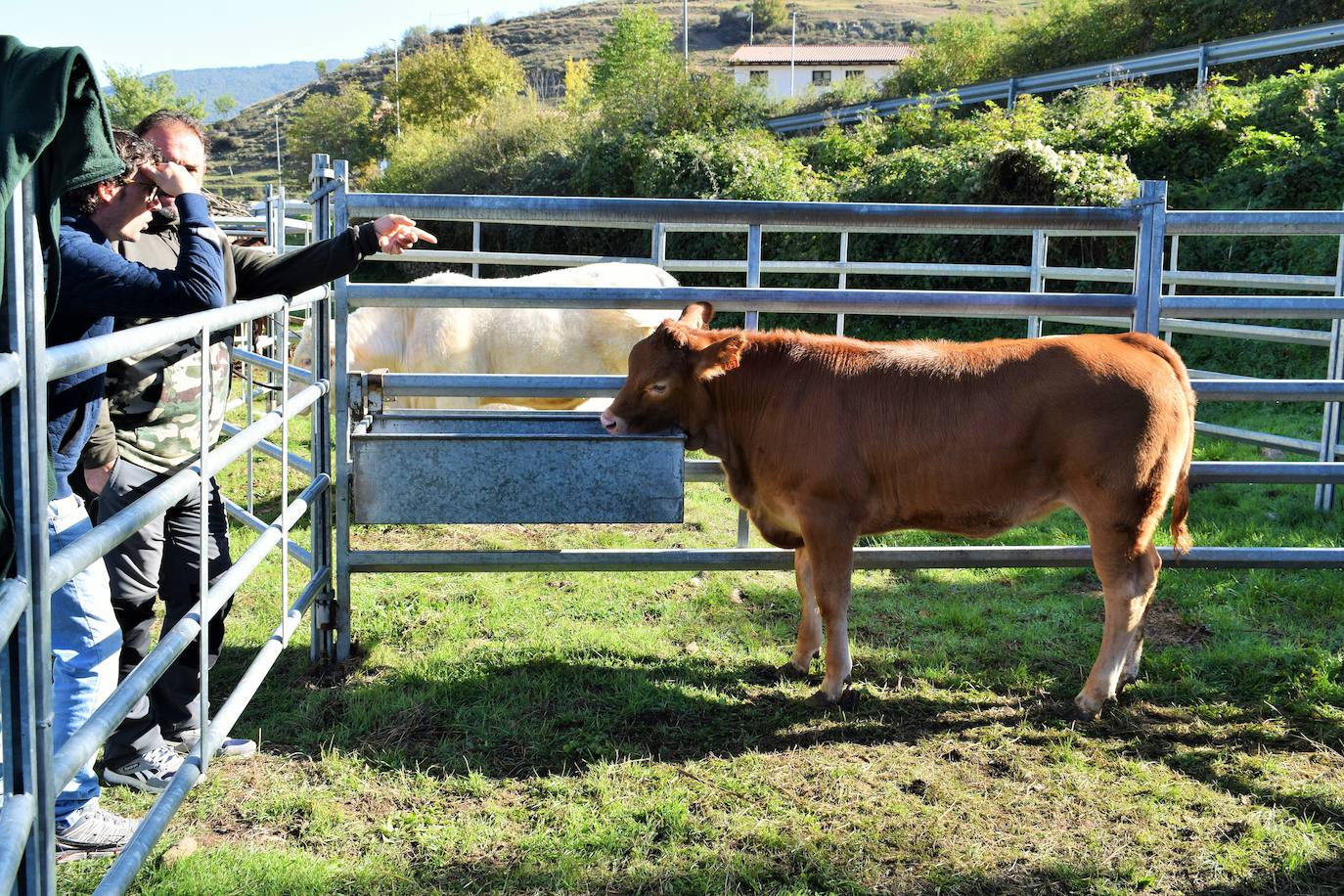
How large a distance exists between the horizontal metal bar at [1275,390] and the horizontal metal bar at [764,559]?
67 centimetres

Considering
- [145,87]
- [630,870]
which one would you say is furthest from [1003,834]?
[145,87]

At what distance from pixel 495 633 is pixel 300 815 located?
1642 millimetres

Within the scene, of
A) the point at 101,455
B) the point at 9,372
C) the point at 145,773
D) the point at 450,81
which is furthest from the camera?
the point at 450,81

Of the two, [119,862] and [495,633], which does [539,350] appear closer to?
[495,633]

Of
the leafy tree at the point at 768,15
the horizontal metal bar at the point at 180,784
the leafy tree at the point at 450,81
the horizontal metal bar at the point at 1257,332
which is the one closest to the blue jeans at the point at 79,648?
the horizontal metal bar at the point at 180,784

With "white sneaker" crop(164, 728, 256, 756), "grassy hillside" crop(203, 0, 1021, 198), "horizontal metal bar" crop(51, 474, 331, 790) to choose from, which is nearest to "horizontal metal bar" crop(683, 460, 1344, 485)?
"white sneaker" crop(164, 728, 256, 756)

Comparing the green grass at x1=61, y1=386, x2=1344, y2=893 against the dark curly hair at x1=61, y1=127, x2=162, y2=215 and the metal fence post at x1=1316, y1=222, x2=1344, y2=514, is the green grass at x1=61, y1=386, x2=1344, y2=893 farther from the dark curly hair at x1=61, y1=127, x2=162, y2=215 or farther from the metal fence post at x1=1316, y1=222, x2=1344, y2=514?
the metal fence post at x1=1316, y1=222, x2=1344, y2=514

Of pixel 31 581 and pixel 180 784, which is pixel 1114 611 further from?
pixel 31 581

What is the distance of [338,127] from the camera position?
2689 inches

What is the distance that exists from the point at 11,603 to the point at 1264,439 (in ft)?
28.3

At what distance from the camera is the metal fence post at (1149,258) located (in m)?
4.71

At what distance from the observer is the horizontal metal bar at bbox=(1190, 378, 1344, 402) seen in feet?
15.6

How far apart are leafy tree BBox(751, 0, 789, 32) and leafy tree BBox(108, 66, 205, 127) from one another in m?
60.1

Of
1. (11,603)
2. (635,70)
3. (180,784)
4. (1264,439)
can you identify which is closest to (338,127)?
(635,70)
